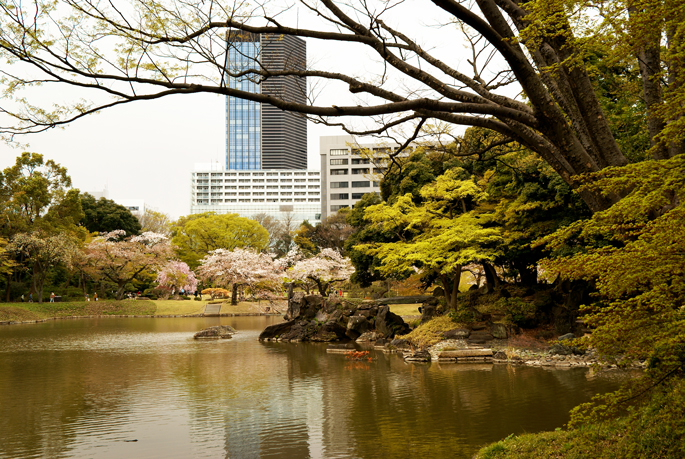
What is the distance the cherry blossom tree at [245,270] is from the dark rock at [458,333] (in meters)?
22.6

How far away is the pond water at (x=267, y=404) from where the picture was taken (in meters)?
7.64

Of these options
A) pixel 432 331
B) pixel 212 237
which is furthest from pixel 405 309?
pixel 212 237

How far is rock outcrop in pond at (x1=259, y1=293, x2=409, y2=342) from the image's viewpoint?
68.0ft

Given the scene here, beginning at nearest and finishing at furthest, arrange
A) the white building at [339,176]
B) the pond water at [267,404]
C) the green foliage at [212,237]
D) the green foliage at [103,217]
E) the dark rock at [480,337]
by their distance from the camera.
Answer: the pond water at [267,404] → the dark rock at [480,337] → the green foliage at [103,217] → the green foliage at [212,237] → the white building at [339,176]

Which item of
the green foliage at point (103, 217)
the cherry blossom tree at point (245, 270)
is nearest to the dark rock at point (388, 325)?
the cherry blossom tree at point (245, 270)

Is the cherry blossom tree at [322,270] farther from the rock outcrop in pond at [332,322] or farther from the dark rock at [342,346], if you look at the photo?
the dark rock at [342,346]

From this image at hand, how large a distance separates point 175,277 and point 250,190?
84.0 m

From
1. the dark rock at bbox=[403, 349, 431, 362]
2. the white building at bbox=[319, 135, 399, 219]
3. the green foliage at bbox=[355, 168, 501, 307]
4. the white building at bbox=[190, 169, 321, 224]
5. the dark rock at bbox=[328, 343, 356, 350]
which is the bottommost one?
the dark rock at bbox=[328, 343, 356, 350]

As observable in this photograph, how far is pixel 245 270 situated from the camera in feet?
123

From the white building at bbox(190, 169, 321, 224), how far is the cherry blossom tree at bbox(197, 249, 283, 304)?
2777 inches

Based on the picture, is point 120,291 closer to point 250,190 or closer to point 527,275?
point 527,275

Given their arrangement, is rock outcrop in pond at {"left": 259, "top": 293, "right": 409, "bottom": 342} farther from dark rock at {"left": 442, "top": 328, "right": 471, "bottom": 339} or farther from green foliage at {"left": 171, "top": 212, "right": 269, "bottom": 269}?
green foliage at {"left": 171, "top": 212, "right": 269, "bottom": 269}

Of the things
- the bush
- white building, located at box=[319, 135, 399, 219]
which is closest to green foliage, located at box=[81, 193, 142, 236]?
white building, located at box=[319, 135, 399, 219]

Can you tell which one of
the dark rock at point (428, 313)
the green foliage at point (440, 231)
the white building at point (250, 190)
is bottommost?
the dark rock at point (428, 313)
